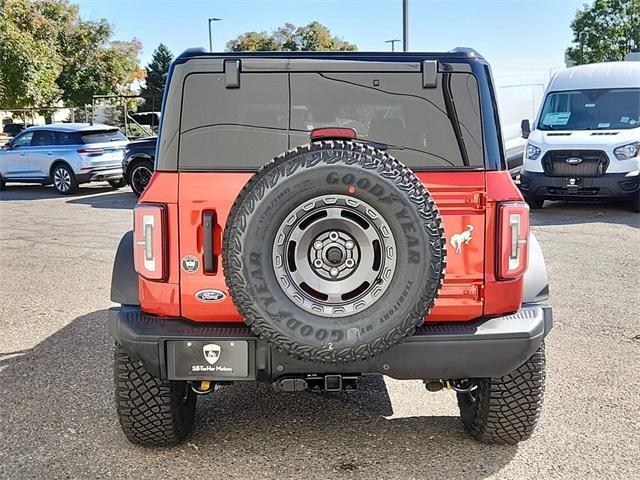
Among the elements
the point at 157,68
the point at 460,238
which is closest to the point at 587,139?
the point at 460,238

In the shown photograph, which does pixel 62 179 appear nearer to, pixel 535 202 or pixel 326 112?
pixel 535 202

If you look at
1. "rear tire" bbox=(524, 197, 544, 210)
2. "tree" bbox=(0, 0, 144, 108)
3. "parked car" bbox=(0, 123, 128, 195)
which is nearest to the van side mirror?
"rear tire" bbox=(524, 197, 544, 210)

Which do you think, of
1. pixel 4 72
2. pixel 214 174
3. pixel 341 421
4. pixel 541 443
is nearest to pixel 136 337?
pixel 214 174

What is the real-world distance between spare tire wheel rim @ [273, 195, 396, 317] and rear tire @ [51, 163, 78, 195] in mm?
14163

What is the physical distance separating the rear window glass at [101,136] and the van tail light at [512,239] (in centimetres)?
1449

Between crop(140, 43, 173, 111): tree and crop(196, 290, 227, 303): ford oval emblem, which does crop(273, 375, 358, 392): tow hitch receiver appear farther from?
crop(140, 43, 173, 111): tree

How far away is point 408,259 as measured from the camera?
2906mm

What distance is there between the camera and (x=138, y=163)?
49.3ft

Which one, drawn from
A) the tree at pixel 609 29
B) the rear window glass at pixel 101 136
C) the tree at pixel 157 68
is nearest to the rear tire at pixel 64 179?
the rear window glass at pixel 101 136

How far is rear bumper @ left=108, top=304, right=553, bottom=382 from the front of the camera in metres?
3.15

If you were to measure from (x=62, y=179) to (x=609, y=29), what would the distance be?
35438 millimetres

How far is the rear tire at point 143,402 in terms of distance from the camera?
11.5ft

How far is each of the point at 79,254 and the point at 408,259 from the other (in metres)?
7.13

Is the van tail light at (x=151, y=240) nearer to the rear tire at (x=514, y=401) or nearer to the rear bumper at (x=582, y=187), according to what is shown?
the rear tire at (x=514, y=401)
